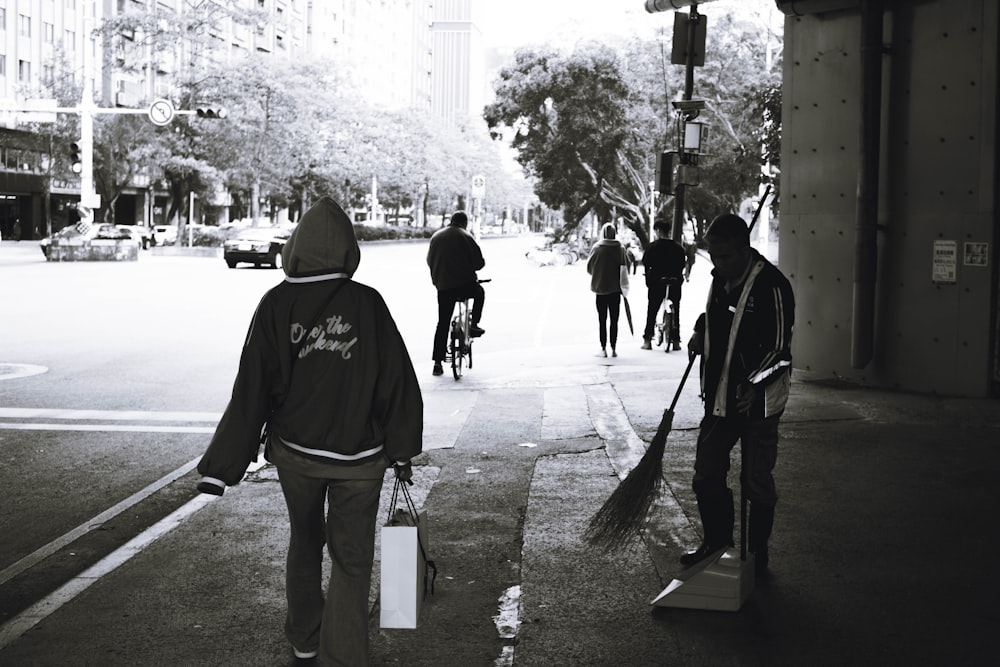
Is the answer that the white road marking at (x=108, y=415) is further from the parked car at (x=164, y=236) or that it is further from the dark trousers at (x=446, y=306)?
the parked car at (x=164, y=236)

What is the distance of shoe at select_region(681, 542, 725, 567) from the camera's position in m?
5.45

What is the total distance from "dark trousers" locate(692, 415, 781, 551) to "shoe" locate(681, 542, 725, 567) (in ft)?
0.13

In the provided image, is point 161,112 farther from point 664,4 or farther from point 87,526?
point 87,526

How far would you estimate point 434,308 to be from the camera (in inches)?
907

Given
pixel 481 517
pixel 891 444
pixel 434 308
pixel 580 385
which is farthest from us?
pixel 434 308

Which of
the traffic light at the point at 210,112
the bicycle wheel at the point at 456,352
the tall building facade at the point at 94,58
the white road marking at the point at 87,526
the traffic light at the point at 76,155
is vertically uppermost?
the tall building facade at the point at 94,58

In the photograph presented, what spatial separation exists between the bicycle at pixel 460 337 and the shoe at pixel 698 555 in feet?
24.7

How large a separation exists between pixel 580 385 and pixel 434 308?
10864mm

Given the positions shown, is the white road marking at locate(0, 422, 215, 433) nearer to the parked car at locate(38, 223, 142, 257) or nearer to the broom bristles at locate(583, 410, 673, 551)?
the broom bristles at locate(583, 410, 673, 551)

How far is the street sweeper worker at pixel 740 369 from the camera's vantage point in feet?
16.7

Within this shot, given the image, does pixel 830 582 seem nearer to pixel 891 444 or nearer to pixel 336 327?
pixel 336 327

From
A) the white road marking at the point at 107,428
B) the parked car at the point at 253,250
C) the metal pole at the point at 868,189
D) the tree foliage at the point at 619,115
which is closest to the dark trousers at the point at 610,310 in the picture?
the metal pole at the point at 868,189

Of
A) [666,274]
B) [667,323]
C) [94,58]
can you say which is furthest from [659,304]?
[94,58]

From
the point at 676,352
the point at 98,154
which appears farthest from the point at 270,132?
the point at 676,352
